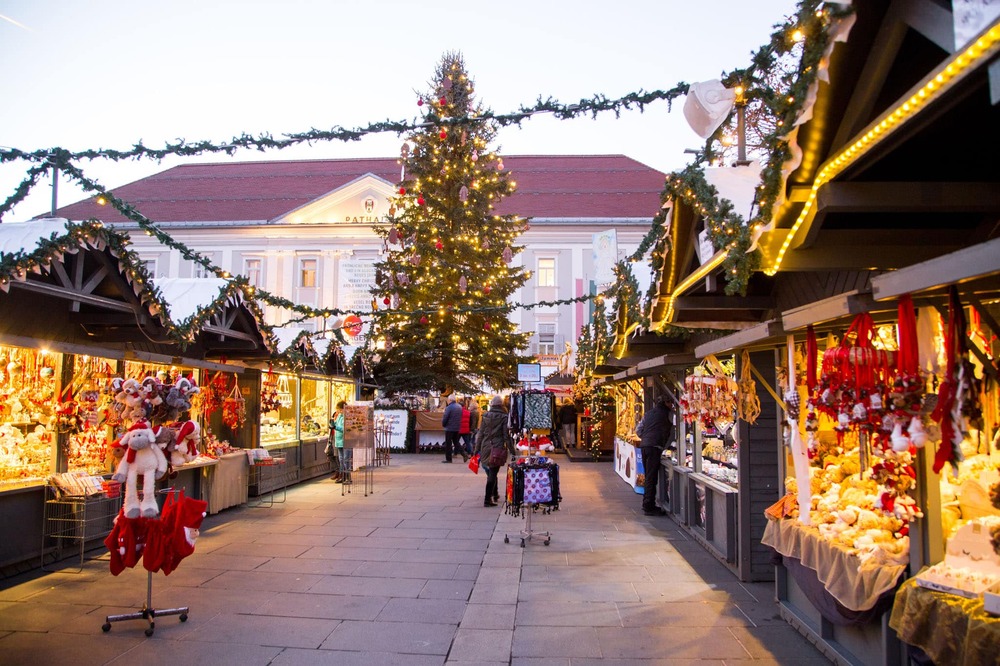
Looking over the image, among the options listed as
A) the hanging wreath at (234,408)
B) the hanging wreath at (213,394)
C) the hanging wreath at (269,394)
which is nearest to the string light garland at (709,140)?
the hanging wreath at (213,394)

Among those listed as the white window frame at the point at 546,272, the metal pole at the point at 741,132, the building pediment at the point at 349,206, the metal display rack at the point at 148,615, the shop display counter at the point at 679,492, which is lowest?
the metal display rack at the point at 148,615

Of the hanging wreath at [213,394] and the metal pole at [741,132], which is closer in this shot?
the metal pole at [741,132]

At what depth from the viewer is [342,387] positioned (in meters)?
19.6

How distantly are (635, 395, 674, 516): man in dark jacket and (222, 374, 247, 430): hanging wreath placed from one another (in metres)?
7.00

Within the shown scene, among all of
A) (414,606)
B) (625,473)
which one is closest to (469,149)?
(625,473)

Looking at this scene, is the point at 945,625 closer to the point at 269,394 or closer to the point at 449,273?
the point at 269,394

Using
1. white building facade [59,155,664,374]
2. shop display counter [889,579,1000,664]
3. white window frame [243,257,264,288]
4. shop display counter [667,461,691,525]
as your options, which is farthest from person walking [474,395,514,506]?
white window frame [243,257,264,288]

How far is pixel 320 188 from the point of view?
42906mm

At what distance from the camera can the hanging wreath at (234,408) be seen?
12461 millimetres

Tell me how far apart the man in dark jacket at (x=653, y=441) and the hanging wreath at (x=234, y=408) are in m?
7.00

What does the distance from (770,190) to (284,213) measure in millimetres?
38494

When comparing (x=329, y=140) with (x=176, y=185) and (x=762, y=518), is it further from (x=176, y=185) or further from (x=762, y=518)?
(x=176, y=185)

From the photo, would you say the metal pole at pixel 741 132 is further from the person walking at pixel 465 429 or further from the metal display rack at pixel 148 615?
the person walking at pixel 465 429

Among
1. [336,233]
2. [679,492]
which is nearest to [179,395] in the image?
[679,492]
